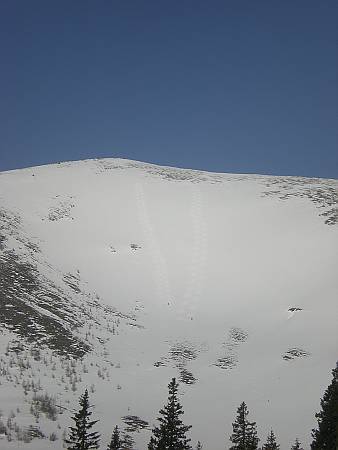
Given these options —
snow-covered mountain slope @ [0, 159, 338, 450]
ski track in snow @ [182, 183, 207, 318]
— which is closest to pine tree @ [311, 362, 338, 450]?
snow-covered mountain slope @ [0, 159, 338, 450]

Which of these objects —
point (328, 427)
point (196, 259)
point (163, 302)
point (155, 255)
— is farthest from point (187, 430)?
point (196, 259)

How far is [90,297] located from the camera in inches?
1181

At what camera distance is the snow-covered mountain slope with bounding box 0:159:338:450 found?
1691 centimetres

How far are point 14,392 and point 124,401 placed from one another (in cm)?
445

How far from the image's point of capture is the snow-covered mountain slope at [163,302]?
55.5ft

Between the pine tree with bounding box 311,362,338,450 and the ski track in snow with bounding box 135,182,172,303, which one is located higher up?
the ski track in snow with bounding box 135,182,172,303

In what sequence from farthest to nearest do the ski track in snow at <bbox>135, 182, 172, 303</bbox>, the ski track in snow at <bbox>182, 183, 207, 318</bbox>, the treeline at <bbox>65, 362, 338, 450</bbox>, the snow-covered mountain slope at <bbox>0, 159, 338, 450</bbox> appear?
the ski track in snow at <bbox>135, 182, 172, 303</bbox>, the ski track in snow at <bbox>182, 183, 207, 318</bbox>, the snow-covered mountain slope at <bbox>0, 159, 338, 450</bbox>, the treeline at <bbox>65, 362, 338, 450</bbox>

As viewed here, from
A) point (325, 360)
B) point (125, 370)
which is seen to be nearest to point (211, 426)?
point (125, 370)

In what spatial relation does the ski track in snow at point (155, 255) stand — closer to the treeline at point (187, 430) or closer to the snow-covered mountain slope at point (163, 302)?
the snow-covered mountain slope at point (163, 302)

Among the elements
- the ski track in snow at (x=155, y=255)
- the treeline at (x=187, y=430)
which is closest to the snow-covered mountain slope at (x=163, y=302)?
the ski track in snow at (x=155, y=255)

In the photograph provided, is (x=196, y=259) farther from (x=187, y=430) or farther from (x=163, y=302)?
(x=187, y=430)

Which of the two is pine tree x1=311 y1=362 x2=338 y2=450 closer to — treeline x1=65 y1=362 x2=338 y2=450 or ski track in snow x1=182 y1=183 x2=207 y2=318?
treeline x1=65 y1=362 x2=338 y2=450

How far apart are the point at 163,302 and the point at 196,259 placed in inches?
362

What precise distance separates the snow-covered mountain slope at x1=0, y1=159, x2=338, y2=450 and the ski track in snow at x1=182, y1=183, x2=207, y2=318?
19 centimetres
